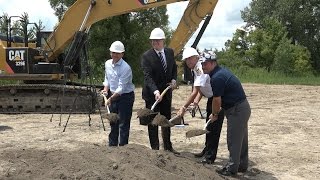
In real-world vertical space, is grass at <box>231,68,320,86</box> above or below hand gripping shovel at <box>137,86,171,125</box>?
below

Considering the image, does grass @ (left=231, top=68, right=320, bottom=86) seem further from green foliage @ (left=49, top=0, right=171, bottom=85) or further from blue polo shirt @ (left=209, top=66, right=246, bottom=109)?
blue polo shirt @ (left=209, top=66, right=246, bottom=109)

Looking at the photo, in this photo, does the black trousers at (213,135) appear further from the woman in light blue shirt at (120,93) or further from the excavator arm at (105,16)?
the excavator arm at (105,16)

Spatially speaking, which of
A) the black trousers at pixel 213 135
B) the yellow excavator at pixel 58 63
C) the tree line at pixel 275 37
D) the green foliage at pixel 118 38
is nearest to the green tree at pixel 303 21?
the tree line at pixel 275 37

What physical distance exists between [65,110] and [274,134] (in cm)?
610

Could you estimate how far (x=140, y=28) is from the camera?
30.1 m

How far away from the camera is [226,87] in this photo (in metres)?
6.93

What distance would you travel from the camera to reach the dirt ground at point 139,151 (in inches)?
246

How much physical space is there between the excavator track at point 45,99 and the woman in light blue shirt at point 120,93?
6.17m

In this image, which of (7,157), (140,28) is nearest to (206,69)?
(7,157)

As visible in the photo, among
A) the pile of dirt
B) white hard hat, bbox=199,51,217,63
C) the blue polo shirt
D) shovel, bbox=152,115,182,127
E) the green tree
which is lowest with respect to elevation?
the pile of dirt

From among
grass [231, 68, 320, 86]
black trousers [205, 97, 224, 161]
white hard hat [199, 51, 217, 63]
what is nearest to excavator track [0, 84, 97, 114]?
black trousers [205, 97, 224, 161]

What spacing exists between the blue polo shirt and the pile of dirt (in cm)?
98

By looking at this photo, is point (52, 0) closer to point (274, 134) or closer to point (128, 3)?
point (128, 3)

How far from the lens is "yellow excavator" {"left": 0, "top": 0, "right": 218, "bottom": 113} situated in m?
14.2
